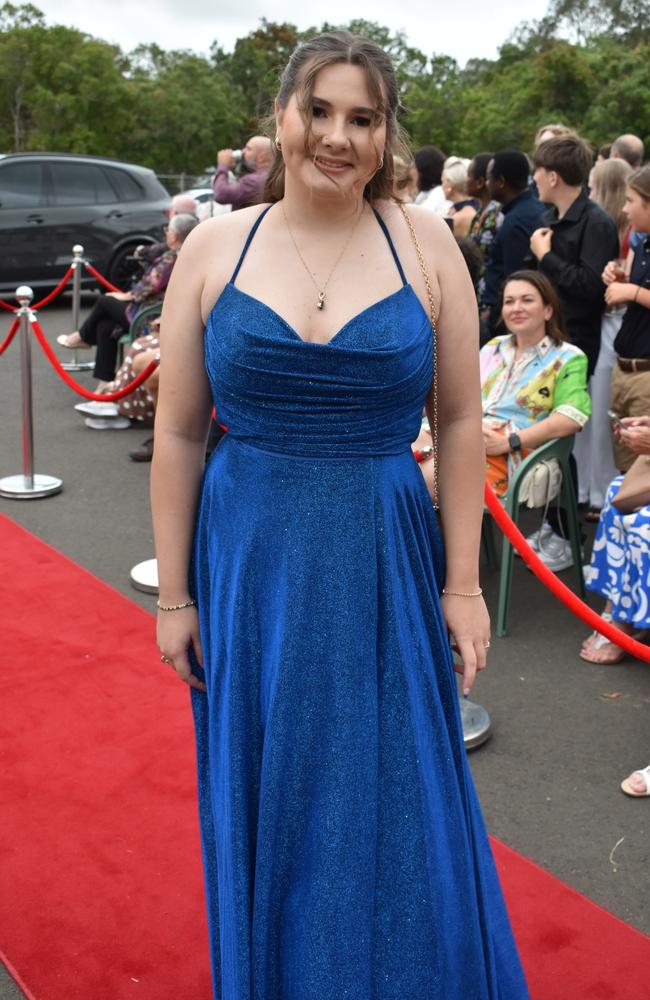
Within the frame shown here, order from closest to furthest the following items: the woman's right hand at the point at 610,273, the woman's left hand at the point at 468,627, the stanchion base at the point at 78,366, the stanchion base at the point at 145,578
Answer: the woman's left hand at the point at 468,627 < the stanchion base at the point at 145,578 < the woman's right hand at the point at 610,273 < the stanchion base at the point at 78,366

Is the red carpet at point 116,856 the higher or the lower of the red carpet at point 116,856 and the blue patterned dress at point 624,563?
the lower

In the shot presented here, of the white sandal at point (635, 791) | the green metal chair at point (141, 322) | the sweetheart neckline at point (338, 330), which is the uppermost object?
the sweetheart neckline at point (338, 330)

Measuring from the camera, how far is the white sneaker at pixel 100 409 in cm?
849

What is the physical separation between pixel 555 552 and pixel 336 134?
380 centimetres

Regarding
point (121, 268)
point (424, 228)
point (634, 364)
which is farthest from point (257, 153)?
point (424, 228)

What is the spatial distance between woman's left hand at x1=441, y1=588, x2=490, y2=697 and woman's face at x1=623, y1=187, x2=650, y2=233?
3.33 meters

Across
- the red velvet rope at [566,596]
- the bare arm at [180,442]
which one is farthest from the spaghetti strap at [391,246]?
the red velvet rope at [566,596]

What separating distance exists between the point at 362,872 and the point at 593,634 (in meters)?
2.98

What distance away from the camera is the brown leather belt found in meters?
5.27

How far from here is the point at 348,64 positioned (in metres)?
1.99

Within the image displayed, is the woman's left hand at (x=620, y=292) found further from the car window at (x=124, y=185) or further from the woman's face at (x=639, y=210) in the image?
the car window at (x=124, y=185)

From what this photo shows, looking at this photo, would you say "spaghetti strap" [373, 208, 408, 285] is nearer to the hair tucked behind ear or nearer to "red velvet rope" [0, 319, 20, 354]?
the hair tucked behind ear

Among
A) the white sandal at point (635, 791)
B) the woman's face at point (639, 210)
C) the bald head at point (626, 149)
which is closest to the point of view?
the white sandal at point (635, 791)

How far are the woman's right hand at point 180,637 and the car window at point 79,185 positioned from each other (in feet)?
38.5
